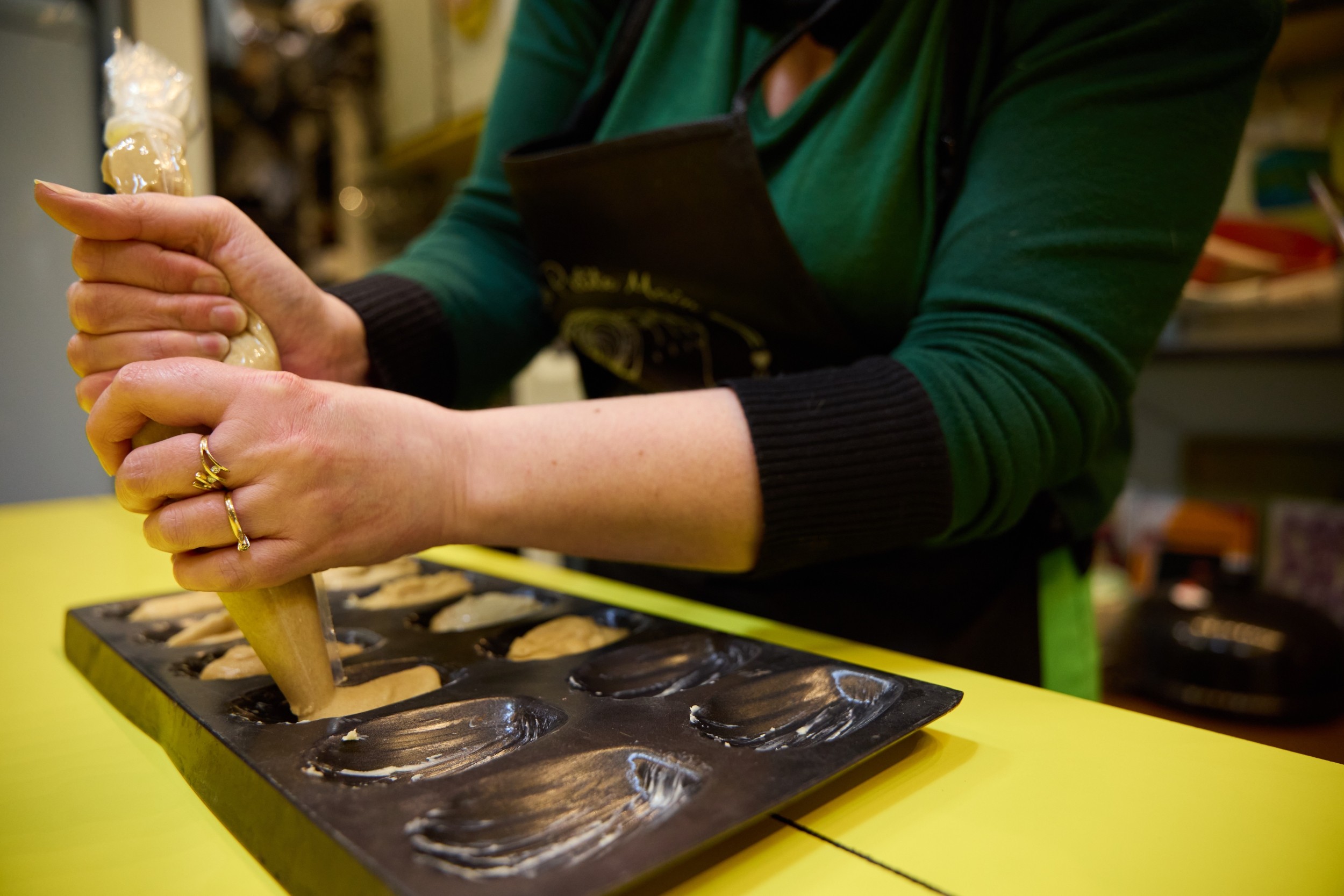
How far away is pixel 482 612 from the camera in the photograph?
66 centimetres

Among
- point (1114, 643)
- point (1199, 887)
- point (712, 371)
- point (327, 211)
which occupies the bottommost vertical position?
point (1114, 643)

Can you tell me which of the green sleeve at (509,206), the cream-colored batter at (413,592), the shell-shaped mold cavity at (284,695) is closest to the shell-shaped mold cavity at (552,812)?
the shell-shaped mold cavity at (284,695)

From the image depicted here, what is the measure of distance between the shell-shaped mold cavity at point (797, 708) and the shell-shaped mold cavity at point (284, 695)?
0.59 ft

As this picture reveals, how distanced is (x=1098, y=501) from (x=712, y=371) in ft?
1.25

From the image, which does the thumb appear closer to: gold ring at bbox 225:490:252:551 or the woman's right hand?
the woman's right hand

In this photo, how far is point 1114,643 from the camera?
54.8 inches

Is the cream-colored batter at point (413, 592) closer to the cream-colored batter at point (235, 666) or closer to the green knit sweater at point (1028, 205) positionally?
the cream-colored batter at point (235, 666)

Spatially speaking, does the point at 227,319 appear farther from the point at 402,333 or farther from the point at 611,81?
the point at 611,81

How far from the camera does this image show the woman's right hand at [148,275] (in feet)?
1.47

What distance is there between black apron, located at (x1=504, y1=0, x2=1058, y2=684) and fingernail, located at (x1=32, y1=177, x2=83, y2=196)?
0.41m

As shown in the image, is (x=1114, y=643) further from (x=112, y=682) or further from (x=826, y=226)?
(x=112, y=682)

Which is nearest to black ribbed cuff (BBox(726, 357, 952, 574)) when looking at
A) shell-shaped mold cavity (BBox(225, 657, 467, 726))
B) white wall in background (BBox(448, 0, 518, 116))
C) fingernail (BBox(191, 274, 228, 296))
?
shell-shaped mold cavity (BBox(225, 657, 467, 726))

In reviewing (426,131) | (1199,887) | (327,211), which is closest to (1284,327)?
(1199,887)

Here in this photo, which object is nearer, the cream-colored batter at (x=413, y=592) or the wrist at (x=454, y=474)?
the wrist at (x=454, y=474)
